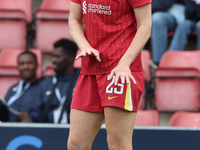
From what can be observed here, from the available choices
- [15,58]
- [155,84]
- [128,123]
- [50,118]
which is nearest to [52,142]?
[50,118]

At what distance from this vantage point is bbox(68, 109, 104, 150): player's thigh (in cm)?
138

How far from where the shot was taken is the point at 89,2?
1.38 meters

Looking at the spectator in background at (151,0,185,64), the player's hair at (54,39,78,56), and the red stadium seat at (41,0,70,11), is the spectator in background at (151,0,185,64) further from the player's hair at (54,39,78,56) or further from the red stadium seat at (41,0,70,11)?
the red stadium seat at (41,0,70,11)

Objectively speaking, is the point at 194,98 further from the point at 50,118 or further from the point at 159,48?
the point at 50,118

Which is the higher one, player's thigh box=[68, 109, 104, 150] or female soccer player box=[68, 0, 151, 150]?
female soccer player box=[68, 0, 151, 150]

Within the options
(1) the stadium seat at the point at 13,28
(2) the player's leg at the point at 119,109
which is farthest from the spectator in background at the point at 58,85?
(2) the player's leg at the point at 119,109

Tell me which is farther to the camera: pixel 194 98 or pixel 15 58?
pixel 15 58

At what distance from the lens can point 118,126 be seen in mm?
1319

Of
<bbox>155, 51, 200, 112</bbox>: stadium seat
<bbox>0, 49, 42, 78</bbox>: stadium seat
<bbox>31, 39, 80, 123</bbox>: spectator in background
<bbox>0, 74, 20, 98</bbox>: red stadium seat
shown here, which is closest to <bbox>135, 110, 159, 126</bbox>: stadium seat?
<bbox>155, 51, 200, 112</bbox>: stadium seat

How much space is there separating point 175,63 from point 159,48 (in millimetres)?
244

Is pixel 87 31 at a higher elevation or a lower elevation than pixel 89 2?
lower

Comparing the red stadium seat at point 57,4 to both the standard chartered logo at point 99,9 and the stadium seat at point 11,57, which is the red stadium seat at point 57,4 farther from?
the standard chartered logo at point 99,9

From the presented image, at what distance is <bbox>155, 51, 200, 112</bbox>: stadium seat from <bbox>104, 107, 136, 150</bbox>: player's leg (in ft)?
5.88

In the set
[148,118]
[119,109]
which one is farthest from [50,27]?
[119,109]
